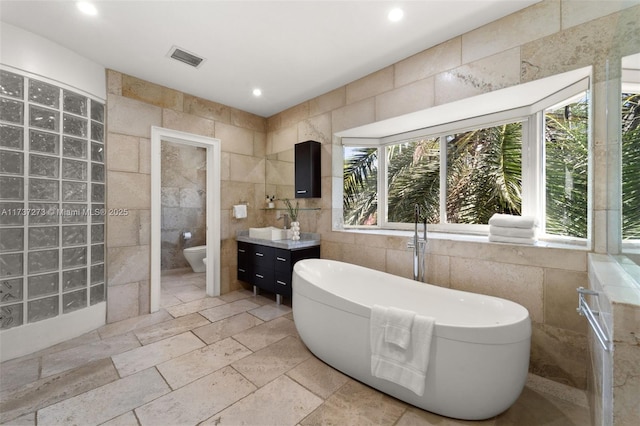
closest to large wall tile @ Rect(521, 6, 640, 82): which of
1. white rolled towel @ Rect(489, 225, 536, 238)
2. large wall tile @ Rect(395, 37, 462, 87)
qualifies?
large wall tile @ Rect(395, 37, 462, 87)

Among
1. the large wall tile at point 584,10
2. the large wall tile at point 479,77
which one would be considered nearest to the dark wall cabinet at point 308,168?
the large wall tile at point 479,77

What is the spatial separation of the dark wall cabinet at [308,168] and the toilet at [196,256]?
94.9 inches

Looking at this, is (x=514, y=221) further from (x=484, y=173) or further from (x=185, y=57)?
(x=185, y=57)

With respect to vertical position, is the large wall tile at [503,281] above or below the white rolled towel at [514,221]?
below

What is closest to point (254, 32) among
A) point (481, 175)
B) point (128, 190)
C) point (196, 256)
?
point (128, 190)

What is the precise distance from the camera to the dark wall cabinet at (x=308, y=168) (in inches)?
121

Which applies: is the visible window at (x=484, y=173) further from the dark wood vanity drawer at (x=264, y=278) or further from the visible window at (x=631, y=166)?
the dark wood vanity drawer at (x=264, y=278)

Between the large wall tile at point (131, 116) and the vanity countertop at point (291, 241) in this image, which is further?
the vanity countertop at point (291, 241)

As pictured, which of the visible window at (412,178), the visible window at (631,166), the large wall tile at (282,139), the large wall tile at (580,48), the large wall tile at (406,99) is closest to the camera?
the visible window at (631,166)

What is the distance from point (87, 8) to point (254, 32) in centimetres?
114

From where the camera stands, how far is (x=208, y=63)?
244cm

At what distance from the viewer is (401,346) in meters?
1.40

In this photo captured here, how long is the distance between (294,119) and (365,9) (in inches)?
72.0

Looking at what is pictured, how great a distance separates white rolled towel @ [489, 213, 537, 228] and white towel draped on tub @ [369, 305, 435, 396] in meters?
1.08
